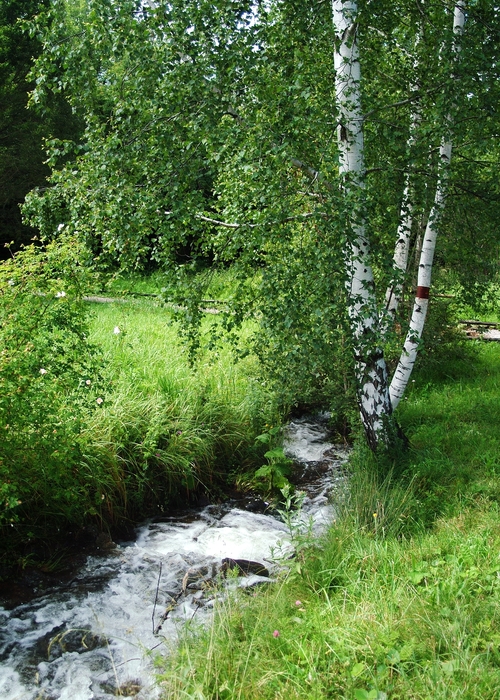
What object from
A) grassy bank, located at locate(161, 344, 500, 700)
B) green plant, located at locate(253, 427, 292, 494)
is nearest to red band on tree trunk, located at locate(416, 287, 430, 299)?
grassy bank, located at locate(161, 344, 500, 700)

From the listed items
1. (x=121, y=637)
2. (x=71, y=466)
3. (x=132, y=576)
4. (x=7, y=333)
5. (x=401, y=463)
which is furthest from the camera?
(x=401, y=463)

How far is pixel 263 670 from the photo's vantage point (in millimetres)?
3166

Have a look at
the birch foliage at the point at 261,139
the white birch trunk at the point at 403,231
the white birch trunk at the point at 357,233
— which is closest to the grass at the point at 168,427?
the birch foliage at the point at 261,139

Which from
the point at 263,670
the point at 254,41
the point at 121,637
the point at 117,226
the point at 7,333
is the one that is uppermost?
the point at 254,41

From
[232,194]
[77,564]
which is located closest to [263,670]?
[77,564]

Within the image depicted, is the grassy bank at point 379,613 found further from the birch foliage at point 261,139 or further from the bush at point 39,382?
the bush at point 39,382

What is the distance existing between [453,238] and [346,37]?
2.34 m

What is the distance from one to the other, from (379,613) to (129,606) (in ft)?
6.77

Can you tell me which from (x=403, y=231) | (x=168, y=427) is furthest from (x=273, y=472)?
(x=403, y=231)

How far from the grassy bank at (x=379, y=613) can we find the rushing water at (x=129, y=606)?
1.39 feet

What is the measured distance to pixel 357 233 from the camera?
5.43 m

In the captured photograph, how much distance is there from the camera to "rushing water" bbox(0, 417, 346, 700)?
381cm

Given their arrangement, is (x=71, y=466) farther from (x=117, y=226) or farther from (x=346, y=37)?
(x=346, y=37)

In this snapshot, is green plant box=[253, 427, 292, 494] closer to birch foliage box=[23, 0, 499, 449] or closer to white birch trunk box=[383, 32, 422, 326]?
birch foliage box=[23, 0, 499, 449]
